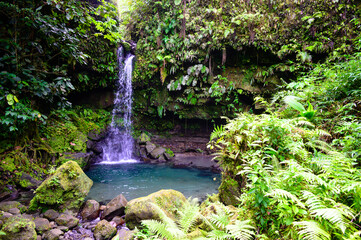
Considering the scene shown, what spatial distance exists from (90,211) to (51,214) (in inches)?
32.3

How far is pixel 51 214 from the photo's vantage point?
4.02 metres

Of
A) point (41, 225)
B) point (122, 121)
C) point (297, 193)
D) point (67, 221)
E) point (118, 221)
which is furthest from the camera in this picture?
point (122, 121)

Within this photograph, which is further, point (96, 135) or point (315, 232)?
point (96, 135)

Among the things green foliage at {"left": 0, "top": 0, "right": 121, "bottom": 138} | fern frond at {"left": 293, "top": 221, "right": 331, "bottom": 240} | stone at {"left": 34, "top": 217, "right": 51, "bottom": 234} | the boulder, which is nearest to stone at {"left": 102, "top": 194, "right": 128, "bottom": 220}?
the boulder

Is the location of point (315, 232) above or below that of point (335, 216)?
below

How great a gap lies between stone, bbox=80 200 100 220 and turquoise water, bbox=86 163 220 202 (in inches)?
36.2

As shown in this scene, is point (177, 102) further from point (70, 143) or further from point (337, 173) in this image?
point (337, 173)

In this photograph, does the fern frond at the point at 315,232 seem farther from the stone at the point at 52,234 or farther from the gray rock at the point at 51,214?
the gray rock at the point at 51,214

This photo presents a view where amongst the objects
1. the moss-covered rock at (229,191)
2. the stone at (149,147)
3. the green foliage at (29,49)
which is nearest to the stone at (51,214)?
the green foliage at (29,49)

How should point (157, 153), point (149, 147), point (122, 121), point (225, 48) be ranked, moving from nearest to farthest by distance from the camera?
1. point (225, 48)
2. point (157, 153)
3. point (149, 147)
4. point (122, 121)

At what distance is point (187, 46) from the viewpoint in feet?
32.2

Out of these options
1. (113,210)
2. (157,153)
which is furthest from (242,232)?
(157,153)

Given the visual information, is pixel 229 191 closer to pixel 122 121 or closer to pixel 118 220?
pixel 118 220

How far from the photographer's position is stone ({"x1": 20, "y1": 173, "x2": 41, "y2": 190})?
16.9 feet
